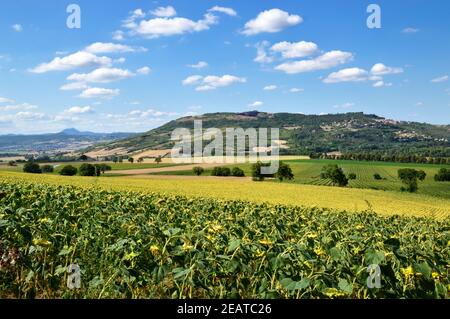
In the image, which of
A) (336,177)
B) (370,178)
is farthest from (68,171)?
(370,178)

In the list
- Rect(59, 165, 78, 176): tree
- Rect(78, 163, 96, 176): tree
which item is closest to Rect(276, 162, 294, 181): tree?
Rect(78, 163, 96, 176): tree

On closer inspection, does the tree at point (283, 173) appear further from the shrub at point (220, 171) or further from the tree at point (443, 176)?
the tree at point (443, 176)

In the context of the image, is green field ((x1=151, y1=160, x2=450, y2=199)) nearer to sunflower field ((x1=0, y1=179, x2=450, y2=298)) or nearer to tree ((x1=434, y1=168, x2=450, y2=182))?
tree ((x1=434, y1=168, x2=450, y2=182))

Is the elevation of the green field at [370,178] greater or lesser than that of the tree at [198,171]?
lesser

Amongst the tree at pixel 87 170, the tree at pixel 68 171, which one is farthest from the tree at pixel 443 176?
the tree at pixel 68 171

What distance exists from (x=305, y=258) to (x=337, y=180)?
111765 mm

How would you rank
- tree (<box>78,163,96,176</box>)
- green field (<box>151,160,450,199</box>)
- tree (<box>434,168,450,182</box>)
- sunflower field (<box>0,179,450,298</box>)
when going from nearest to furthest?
sunflower field (<box>0,179,450,298</box>) → tree (<box>78,163,96,176</box>) → green field (<box>151,160,450,199</box>) → tree (<box>434,168,450,182</box>)

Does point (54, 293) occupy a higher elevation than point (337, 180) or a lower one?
higher

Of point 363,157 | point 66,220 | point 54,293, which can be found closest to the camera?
point 54,293

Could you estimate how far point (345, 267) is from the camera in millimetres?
5660

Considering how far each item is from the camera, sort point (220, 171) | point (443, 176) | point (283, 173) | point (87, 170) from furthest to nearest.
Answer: point (443, 176) → point (220, 171) → point (283, 173) → point (87, 170)

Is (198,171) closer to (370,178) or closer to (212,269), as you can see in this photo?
(370,178)
